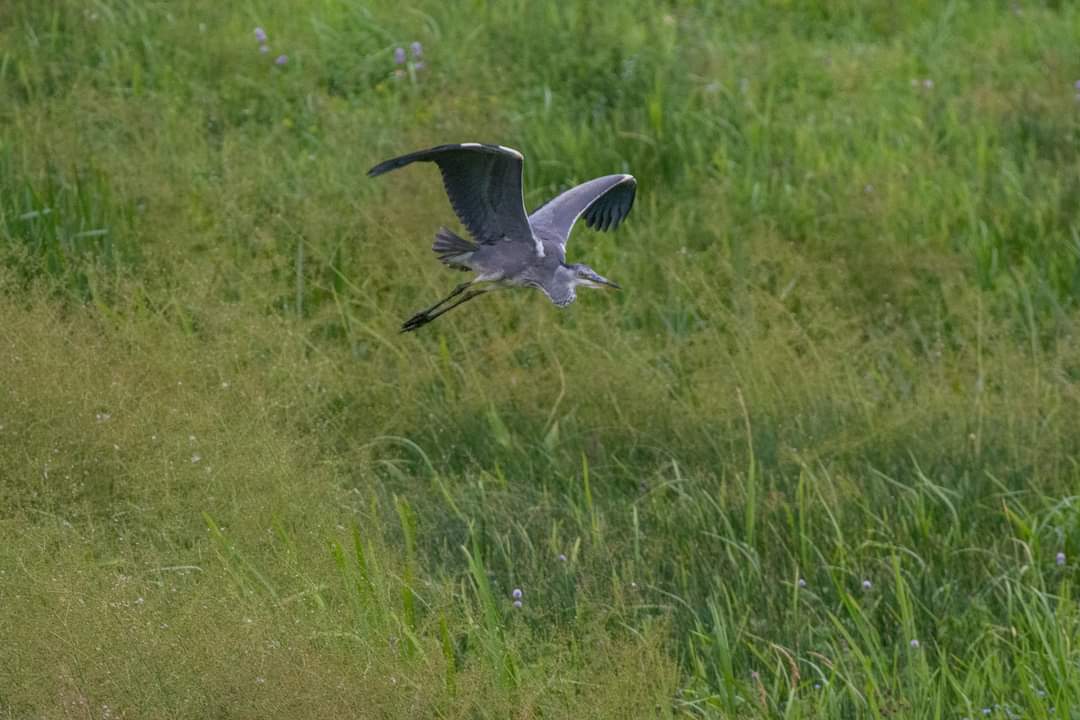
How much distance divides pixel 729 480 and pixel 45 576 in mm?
2147

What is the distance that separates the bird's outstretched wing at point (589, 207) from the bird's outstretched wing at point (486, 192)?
244 millimetres

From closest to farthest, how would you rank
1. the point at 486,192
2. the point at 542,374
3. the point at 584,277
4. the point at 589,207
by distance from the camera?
the point at 486,192, the point at 584,277, the point at 589,207, the point at 542,374

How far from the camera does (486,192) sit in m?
4.63

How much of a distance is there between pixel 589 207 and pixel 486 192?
612 mm

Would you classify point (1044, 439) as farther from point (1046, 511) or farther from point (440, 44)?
point (440, 44)

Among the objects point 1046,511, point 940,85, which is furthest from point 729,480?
point 940,85

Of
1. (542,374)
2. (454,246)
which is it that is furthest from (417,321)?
(542,374)

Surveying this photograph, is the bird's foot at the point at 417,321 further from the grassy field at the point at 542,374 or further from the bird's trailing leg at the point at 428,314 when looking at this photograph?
the grassy field at the point at 542,374

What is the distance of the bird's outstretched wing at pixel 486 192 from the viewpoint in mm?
4493

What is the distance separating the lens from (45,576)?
12.8 feet

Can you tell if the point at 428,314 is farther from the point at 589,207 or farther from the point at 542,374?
the point at 542,374

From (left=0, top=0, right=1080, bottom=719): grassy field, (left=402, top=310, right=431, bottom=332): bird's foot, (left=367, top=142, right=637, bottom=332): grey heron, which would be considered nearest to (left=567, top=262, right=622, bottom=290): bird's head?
(left=367, top=142, right=637, bottom=332): grey heron

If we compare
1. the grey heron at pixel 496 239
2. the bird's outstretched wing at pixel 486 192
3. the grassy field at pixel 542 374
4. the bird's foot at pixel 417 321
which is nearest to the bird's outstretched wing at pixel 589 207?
the grey heron at pixel 496 239

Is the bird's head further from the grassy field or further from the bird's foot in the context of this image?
the grassy field
